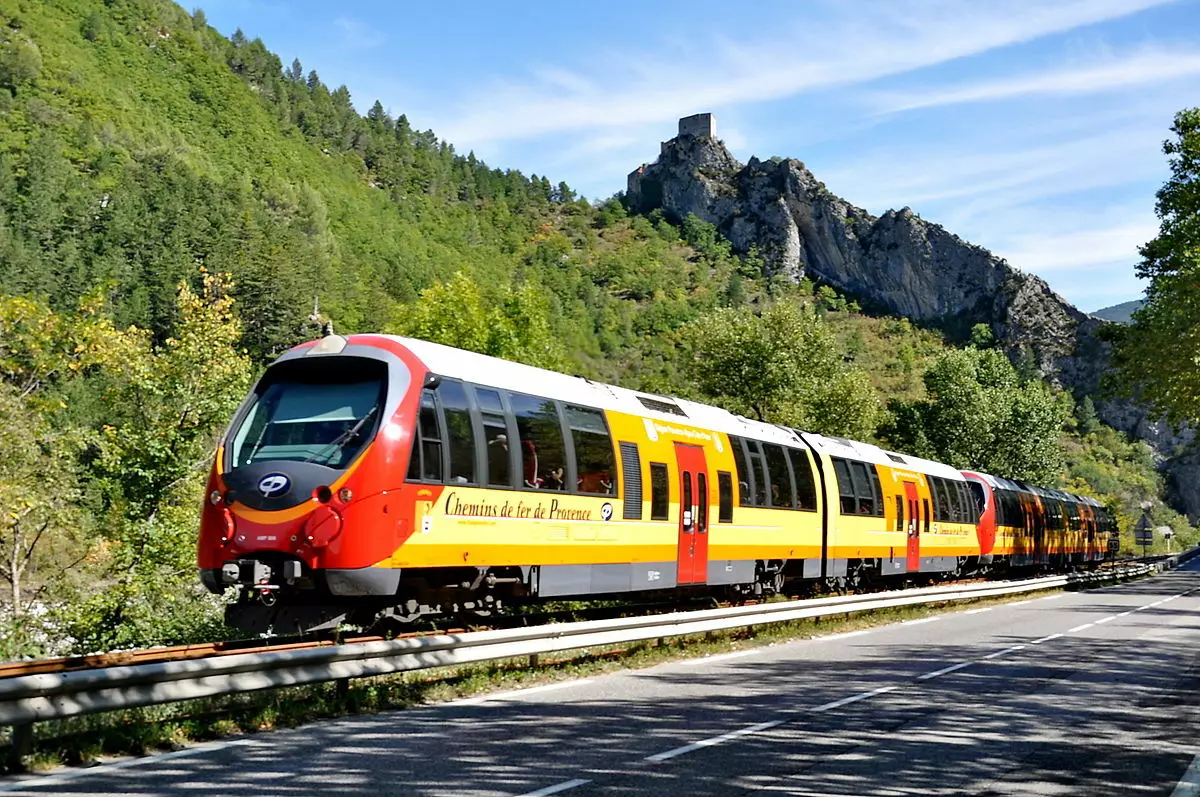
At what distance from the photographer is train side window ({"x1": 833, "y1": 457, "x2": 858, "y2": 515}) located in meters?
25.1

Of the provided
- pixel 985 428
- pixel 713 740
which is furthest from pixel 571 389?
pixel 985 428

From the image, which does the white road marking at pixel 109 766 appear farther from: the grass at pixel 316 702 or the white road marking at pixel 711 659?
the white road marking at pixel 711 659

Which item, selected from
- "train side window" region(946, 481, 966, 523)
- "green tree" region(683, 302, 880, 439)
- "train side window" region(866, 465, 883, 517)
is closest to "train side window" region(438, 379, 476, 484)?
"train side window" region(866, 465, 883, 517)

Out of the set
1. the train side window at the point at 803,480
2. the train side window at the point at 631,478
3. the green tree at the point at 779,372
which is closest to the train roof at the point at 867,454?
the train side window at the point at 803,480

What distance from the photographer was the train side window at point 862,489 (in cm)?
2611

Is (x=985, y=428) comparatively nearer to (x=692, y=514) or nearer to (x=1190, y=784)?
(x=692, y=514)

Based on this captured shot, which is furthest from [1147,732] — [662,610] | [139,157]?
[139,157]

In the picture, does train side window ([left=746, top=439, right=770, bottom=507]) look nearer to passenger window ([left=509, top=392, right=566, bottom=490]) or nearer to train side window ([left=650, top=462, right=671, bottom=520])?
train side window ([left=650, top=462, right=671, bottom=520])

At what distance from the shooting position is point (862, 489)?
26.5 metres

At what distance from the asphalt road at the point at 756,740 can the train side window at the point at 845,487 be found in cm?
1044

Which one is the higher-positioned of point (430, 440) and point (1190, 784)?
point (430, 440)

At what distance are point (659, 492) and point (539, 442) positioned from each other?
3394mm

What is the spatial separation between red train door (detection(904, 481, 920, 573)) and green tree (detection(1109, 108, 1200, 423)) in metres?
8.37

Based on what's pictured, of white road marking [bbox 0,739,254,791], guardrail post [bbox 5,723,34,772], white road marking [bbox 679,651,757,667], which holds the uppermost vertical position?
guardrail post [bbox 5,723,34,772]
